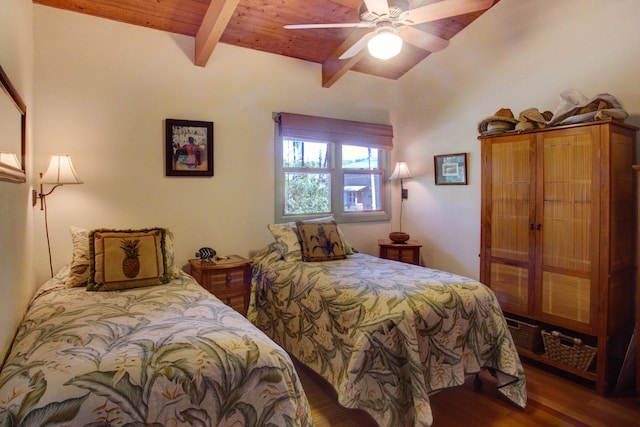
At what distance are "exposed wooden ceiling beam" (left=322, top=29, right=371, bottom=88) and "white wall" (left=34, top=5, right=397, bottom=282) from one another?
0.37 feet

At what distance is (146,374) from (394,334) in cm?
127

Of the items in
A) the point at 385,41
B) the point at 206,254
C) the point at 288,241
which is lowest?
the point at 206,254

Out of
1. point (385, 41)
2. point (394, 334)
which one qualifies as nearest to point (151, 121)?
point (385, 41)

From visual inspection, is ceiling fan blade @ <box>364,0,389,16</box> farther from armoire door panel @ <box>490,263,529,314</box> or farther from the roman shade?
armoire door panel @ <box>490,263,529,314</box>

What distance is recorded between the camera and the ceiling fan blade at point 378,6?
209 cm

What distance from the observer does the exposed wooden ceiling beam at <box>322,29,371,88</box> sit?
3.44 meters

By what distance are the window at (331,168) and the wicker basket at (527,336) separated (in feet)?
6.34

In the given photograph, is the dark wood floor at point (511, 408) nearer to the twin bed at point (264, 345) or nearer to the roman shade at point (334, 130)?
the twin bed at point (264, 345)

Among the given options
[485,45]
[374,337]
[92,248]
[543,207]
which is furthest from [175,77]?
[543,207]

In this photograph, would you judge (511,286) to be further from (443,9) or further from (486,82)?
(443,9)

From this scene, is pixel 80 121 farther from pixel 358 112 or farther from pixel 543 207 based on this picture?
pixel 543 207

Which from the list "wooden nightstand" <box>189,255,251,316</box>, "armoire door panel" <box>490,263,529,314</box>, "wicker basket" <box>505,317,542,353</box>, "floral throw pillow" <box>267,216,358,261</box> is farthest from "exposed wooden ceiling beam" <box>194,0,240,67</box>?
"wicker basket" <box>505,317,542,353</box>

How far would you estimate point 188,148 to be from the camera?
10.6 ft

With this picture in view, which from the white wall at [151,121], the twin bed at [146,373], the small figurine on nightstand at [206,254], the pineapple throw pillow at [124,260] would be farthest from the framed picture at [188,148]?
A: the twin bed at [146,373]
